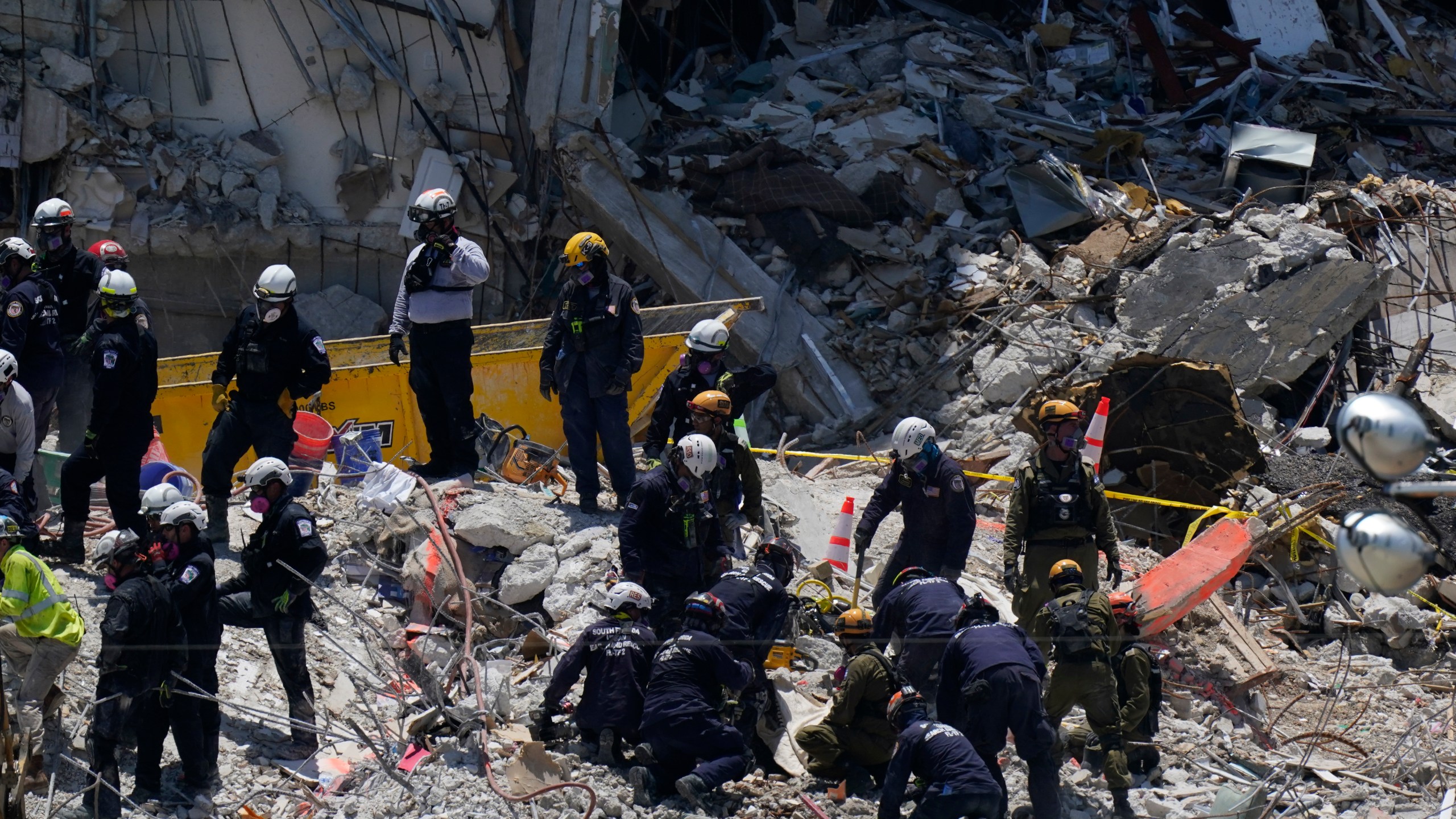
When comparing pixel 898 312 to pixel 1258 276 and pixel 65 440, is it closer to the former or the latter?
pixel 1258 276

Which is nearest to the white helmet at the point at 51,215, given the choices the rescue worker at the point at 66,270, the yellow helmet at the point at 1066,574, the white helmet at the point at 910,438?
the rescue worker at the point at 66,270

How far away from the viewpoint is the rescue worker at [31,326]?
8.07m

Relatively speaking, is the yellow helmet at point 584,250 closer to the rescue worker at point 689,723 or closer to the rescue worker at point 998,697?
the rescue worker at point 689,723

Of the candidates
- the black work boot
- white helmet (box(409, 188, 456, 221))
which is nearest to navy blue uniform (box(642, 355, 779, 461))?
white helmet (box(409, 188, 456, 221))

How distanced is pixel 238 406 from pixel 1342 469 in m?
7.89

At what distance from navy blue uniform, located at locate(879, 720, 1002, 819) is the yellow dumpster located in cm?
447

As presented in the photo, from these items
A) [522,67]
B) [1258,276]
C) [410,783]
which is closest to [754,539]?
[410,783]

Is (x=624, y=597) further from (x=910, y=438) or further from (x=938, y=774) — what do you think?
(x=910, y=438)

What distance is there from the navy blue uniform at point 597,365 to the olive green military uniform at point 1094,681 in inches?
119

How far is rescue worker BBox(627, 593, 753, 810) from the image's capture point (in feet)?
21.9

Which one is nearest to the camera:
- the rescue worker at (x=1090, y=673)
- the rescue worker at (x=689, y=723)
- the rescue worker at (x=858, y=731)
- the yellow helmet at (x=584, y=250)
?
the rescue worker at (x=689, y=723)

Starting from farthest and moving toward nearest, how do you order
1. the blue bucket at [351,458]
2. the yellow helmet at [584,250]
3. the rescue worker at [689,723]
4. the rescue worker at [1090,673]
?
the blue bucket at [351,458] → the yellow helmet at [584,250] → the rescue worker at [1090,673] → the rescue worker at [689,723]

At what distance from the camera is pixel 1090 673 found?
23.0 feet

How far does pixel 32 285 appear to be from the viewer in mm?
8188
